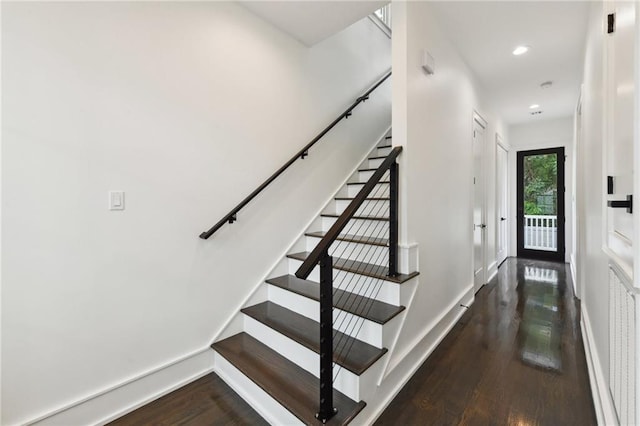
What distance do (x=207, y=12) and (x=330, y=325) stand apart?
225 cm

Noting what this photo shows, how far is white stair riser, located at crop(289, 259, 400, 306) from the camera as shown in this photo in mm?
1863

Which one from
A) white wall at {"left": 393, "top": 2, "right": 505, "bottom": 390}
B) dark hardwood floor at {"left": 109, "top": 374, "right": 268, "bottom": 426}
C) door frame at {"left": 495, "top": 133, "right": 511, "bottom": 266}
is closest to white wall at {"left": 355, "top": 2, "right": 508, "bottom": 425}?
white wall at {"left": 393, "top": 2, "right": 505, "bottom": 390}

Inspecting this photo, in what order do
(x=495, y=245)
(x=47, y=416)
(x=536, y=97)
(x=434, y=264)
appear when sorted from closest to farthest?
(x=47, y=416), (x=434, y=264), (x=536, y=97), (x=495, y=245)

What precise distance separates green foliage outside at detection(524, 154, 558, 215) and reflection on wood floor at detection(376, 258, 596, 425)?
3040 millimetres

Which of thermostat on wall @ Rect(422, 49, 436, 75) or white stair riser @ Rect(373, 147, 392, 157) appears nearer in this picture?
thermostat on wall @ Rect(422, 49, 436, 75)

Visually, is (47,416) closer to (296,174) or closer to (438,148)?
(296,174)

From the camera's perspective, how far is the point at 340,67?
309 cm

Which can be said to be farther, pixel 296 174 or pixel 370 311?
pixel 296 174

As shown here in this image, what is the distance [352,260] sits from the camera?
7.74 ft

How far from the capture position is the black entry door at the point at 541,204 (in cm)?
534

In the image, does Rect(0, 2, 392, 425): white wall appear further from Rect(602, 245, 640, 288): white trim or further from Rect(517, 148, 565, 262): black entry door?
Rect(517, 148, 565, 262): black entry door

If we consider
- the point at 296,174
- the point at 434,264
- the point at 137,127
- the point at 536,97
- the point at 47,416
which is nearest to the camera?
the point at 47,416

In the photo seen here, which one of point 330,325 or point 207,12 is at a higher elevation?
point 207,12

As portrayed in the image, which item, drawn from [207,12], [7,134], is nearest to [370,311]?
[7,134]
